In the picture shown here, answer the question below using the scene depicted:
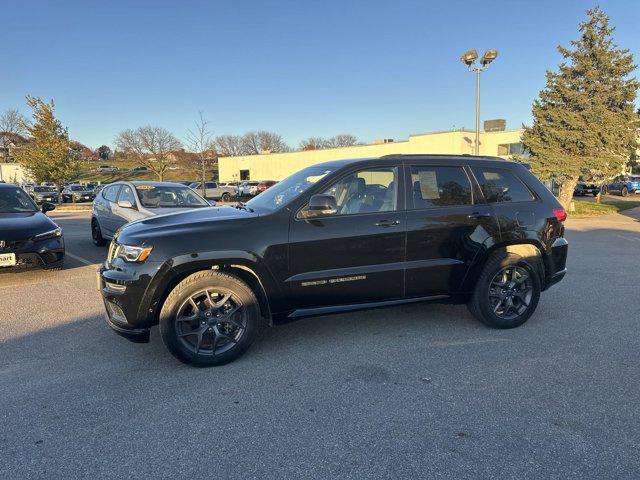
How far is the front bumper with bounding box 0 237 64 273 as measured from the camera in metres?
6.39

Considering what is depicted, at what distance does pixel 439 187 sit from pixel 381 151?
3849 centimetres

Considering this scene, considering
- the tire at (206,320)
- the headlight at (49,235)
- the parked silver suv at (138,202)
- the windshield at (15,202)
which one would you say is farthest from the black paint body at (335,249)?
the windshield at (15,202)

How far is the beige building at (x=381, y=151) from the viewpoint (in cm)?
3678

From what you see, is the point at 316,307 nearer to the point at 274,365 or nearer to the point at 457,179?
the point at 274,365

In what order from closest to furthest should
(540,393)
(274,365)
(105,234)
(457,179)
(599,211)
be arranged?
(540,393)
(274,365)
(457,179)
(105,234)
(599,211)

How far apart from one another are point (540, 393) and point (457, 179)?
7.25 ft

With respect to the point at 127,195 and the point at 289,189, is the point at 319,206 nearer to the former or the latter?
the point at 289,189

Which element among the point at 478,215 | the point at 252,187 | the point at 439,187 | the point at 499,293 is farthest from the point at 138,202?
the point at 252,187

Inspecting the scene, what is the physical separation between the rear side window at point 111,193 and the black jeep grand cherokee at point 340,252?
625 centimetres

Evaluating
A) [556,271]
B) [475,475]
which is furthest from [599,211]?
[475,475]

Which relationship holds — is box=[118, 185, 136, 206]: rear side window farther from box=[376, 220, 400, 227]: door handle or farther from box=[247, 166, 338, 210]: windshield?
box=[376, 220, 400, 227]: door handle

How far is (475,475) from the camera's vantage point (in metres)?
2.38

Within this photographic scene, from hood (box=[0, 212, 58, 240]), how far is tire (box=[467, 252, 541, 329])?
20.8 ft

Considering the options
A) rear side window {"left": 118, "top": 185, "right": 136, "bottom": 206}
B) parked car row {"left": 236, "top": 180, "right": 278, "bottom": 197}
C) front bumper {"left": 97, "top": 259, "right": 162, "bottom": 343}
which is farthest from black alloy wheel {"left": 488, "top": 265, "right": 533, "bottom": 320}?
parked car row {"left": 236, "top": 180, "right": 278, "bottom": 197}
